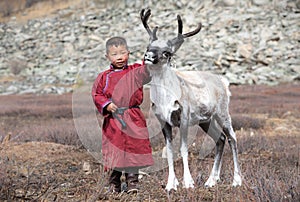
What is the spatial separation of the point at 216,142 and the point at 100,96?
Result: 1.40 meters

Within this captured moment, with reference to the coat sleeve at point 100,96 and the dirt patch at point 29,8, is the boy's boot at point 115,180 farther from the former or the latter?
the dirt patch at point 29,8

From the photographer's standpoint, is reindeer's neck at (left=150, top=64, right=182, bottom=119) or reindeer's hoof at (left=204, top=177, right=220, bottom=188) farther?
reindeer's hoof at (left=204, top=177, right=220, bottom=188)

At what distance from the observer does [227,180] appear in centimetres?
477

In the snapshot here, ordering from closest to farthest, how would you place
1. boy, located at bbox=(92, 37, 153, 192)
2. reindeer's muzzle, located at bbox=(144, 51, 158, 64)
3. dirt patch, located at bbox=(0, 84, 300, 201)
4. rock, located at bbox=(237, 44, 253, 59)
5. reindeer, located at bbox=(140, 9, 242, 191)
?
dirt patch, located at bbox=(0, 84, 300, 201) → reindeer's muzzle, located at bbox=(144, 51, 158, 64) → reindeer, located at bbox=(140, 9, 242, 191) → boy, located at bbox=(92, 37, 153, 192) → rock, located at bbox=(237, 44, 253, 59)

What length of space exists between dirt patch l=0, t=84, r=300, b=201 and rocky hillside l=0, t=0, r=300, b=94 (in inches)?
469

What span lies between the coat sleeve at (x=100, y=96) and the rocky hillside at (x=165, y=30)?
18559 mm

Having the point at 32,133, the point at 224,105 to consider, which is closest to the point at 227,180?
the point at 224,105

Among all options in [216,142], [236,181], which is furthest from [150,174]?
[236,181]

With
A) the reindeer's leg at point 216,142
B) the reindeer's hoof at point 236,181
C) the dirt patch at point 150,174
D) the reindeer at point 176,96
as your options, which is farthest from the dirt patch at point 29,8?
the reindeer's hoof at point 236,181

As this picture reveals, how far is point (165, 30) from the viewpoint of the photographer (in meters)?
29.0

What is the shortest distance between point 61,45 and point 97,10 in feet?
23.7

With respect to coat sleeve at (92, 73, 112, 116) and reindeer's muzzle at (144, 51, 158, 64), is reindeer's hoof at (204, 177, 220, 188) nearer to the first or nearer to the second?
coat sleeve at (92, 73, 112, 116)

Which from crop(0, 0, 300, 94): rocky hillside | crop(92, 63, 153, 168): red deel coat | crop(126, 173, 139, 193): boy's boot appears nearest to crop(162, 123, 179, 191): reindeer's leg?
crop(92, 63, 153, 168): red deel coat

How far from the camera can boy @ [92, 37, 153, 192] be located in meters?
4.15
